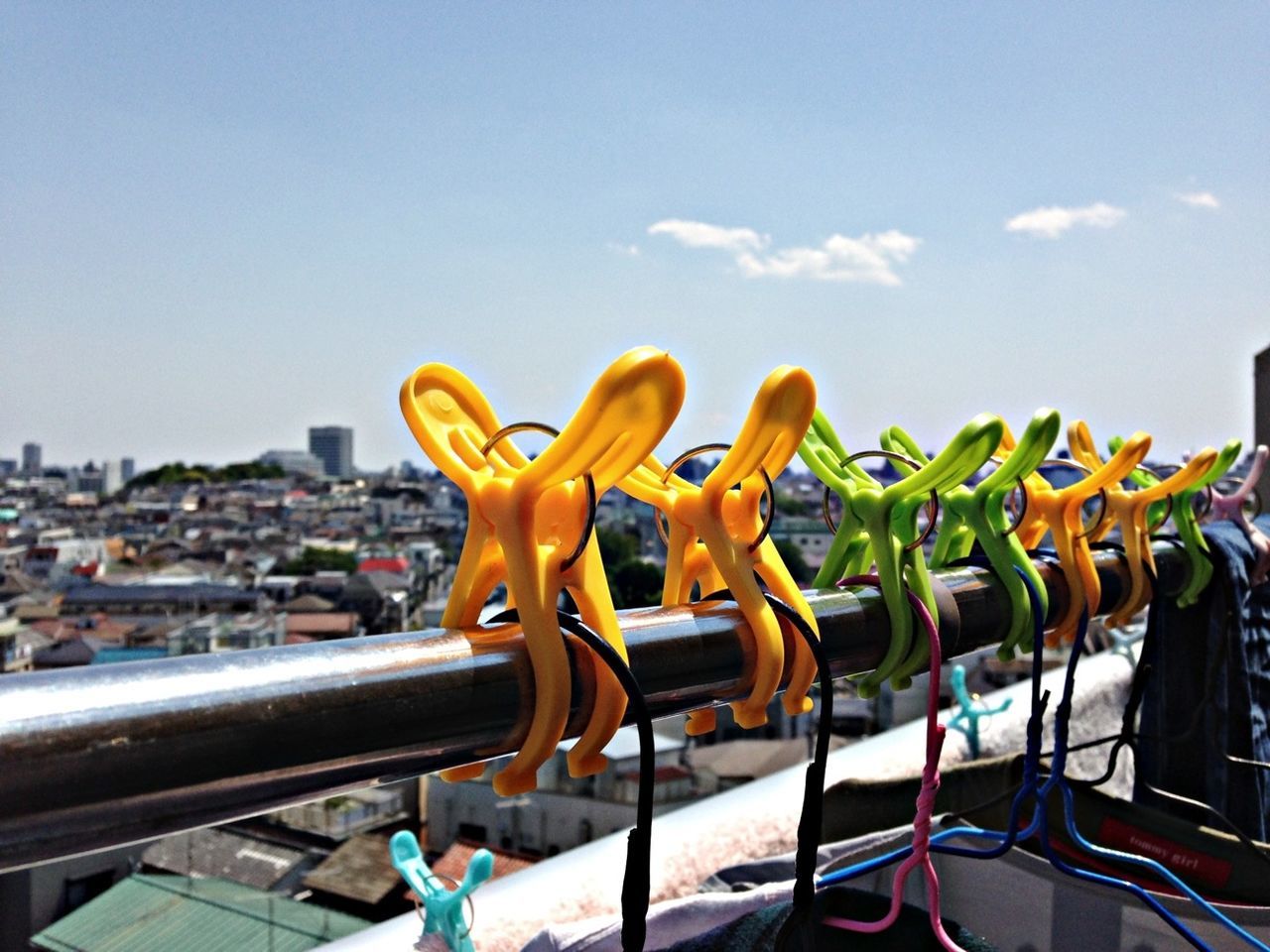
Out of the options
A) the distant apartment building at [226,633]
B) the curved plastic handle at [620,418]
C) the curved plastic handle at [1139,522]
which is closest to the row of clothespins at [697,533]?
the curved plastic handle at [620,418]

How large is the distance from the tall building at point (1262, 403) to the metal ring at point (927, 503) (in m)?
1.17

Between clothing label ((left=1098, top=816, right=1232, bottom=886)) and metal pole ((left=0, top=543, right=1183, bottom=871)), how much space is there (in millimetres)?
519

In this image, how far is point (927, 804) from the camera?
47 centimetres

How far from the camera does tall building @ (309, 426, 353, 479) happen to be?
143 feet

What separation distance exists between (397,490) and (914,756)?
22477mm

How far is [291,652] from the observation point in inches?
10.0

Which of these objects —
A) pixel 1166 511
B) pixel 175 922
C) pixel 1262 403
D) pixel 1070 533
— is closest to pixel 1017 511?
pixel 1070 533

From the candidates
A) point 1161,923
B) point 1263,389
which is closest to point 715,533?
point 1161,923

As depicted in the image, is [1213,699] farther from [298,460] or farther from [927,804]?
[298,460]

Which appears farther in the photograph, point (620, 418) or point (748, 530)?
point (748, 530)

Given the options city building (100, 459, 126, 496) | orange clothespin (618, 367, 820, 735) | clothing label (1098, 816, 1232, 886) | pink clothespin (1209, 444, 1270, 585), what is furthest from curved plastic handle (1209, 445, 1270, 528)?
city building (100, 459, 126, 496)

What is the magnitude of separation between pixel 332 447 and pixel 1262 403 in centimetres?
4533

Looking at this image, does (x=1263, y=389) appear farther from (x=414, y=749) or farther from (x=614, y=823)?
(x=614, y=823)

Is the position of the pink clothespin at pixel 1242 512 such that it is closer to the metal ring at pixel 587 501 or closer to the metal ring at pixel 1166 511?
the metal ring at pixel 1166 511
